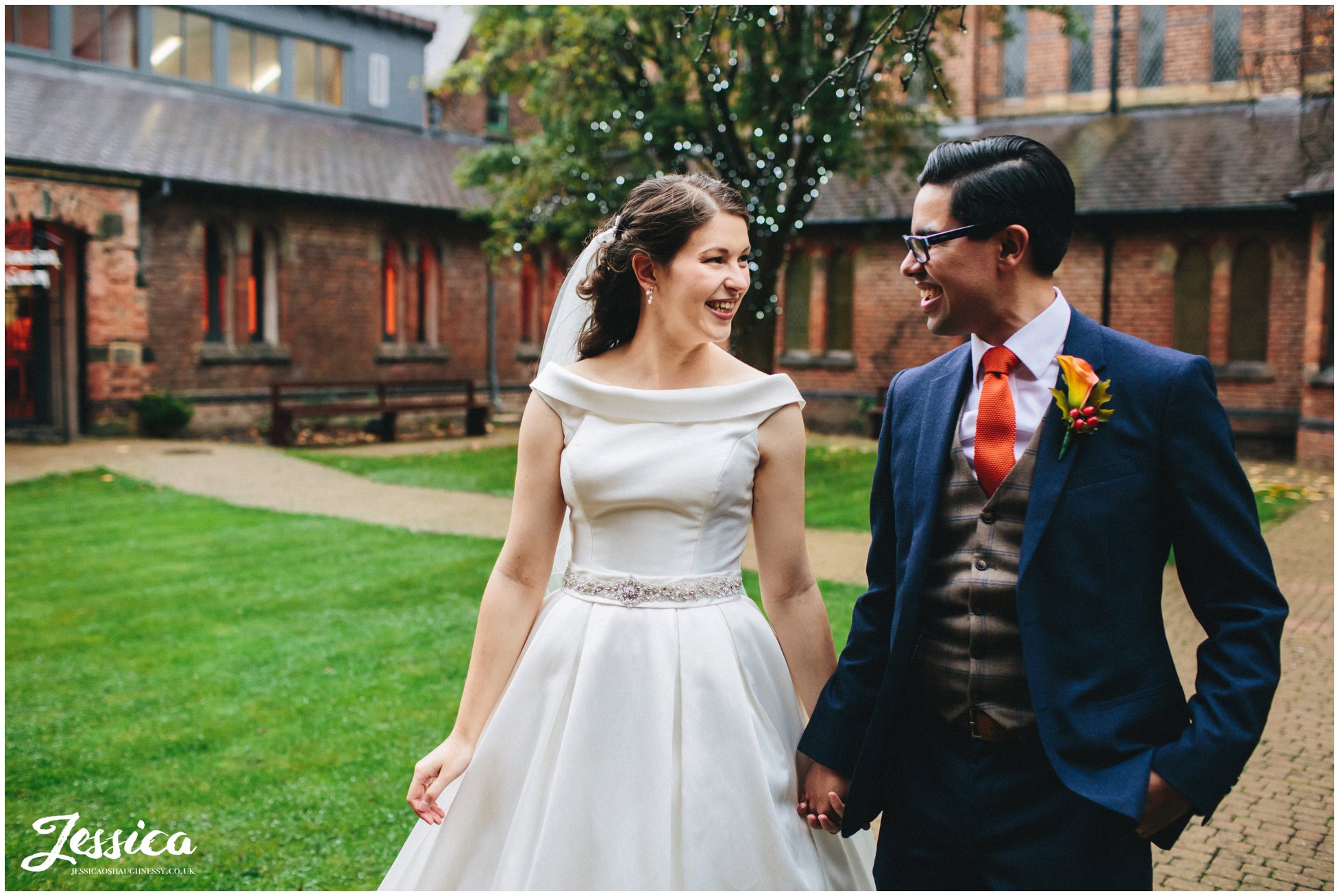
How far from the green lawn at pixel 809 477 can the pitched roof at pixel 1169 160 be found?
4591 mm

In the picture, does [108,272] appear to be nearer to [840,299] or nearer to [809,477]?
[809,477]

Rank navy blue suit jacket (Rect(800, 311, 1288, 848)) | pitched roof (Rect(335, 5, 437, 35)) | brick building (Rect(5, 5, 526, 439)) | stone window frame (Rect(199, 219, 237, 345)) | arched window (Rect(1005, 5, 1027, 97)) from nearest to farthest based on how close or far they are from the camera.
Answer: navy blue suit jacket (Rect(800, 311, 1288, 848)) → brick building (Rect(5, 5, 526, 439)) → stone window frame (Rect(199, 219, 237, 345)) → arched window (Rect(1005, 5, 1027, 97)) → pitched roof (Rect(335, 5, 437, 35))

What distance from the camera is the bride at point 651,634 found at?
96.0 inches

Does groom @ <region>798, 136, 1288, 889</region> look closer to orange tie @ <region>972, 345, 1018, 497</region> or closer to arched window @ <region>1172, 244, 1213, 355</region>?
orange tie @ <region>972, 345, 1018, 497</region>

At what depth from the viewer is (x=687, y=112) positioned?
13469 millimetres

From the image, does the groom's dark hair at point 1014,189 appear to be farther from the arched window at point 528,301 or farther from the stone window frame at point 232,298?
the arched window at point 528,301

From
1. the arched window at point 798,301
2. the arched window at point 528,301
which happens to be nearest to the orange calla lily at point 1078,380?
the arched window at point 798,301

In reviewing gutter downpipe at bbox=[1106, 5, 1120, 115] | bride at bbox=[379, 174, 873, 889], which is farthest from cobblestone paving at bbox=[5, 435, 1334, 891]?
gutter downpipe at bbox=[1106, 5, 1120, 115]

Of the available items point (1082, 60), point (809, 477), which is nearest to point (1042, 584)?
point (809, 477)

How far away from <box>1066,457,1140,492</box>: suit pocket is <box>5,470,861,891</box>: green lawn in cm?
310

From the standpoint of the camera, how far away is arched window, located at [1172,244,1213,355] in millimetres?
19891

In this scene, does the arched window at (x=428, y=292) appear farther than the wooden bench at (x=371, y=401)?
Yes

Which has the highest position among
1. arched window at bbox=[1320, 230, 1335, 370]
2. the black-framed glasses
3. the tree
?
the tree

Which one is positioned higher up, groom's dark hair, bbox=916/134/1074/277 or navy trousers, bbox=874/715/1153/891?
groom's dark hair, bbox=916/134/1074/277
